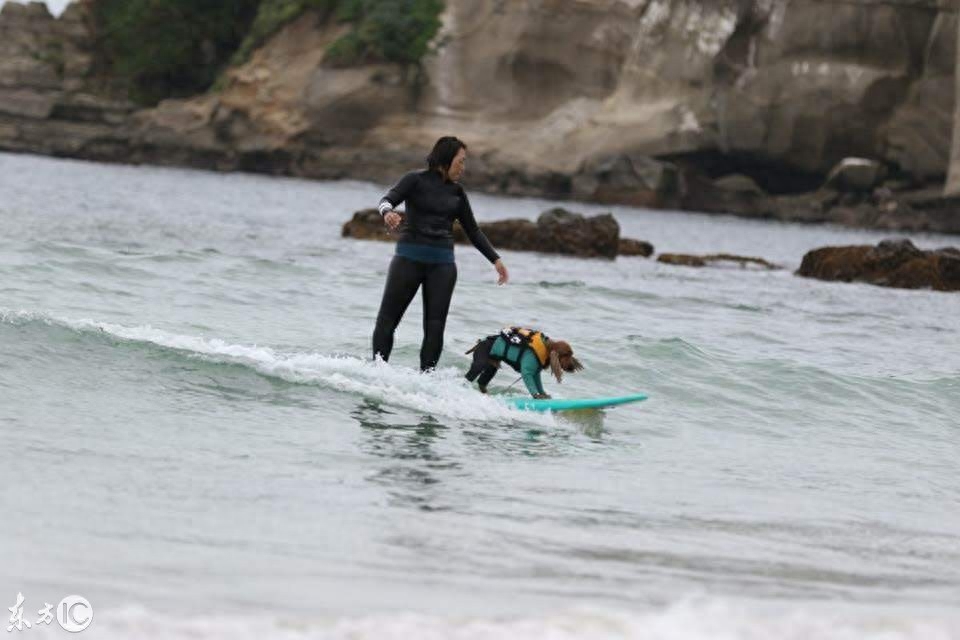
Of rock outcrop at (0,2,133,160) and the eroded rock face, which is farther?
rock outcrop at (0,2,133,160)

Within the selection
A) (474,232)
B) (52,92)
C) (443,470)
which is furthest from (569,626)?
(52,92)

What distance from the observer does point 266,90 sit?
84938 millimetres

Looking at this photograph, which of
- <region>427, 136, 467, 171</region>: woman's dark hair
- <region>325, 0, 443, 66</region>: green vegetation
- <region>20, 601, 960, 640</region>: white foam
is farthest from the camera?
<region>325, 0, 443, 66</region>: green vegetation

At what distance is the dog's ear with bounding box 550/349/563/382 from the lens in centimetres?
1131

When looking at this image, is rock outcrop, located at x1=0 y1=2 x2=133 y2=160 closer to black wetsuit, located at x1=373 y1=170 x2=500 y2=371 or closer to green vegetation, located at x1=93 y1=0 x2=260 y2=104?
green vegetation, located at x1=93 y1=0 x2=260 y2=104

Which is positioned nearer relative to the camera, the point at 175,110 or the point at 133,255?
the point at 133,255

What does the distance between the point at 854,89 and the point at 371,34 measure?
24.4 m

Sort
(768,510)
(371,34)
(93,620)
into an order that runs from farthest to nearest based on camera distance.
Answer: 1. (371,34)
2. (768,510)
3. (93,620)

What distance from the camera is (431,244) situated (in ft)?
39.1

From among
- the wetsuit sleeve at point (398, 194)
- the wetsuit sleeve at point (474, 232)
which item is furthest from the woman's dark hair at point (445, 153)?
the wetsuit sleeve at point (474, 232)

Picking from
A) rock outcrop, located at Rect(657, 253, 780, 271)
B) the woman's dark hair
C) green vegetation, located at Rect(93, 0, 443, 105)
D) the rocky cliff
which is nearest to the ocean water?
the woman's dark hair

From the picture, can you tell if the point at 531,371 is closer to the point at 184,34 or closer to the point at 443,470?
the point at 443,470

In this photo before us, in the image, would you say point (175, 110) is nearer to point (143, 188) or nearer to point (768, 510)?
point (143, 188)

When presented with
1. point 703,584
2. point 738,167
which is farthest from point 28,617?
point 738,167
